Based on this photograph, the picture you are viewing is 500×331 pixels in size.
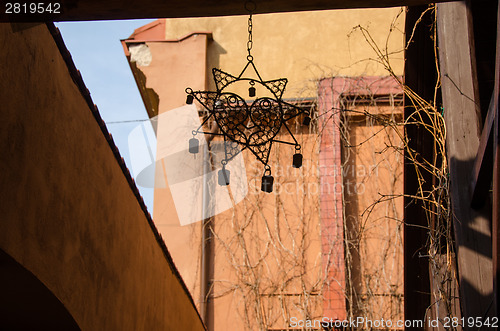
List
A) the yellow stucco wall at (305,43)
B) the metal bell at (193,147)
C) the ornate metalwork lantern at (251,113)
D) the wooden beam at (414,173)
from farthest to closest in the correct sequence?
1. the yellow stucco wall at (305,43)
2. the metal bell at (193,147)
3. the wooden beam at (414,173)
4. the ornate metalwork lantern at (251,113)

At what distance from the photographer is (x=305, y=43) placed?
8.88 m

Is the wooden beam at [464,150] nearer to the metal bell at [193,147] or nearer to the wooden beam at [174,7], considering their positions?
the wooden beam at [174,7]

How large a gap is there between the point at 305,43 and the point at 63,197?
6.48 meters

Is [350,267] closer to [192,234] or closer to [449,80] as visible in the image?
[192,234]

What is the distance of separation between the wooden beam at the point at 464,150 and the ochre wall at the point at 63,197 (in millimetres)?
1869

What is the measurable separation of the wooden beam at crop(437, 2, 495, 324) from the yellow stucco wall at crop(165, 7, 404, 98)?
206 inches

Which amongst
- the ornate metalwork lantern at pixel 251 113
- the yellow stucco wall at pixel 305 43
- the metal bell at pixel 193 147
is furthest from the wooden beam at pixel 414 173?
the yellow stucco wall at pixel 305 43

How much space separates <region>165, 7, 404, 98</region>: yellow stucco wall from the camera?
8672 mm

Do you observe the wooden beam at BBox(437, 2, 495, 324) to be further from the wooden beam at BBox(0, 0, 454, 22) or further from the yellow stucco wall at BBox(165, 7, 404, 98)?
the yellow stucco wall at BBox(165, 7, 404, 98)

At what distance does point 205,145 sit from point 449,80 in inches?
199

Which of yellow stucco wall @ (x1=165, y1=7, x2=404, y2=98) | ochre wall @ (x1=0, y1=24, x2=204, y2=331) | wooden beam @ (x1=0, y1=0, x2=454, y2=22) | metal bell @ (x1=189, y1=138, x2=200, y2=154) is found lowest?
ochre wall @ (x1=0, y1=24, x2=204, y2=331)

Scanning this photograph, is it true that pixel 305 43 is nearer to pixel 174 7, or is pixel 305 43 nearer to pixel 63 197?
pixel 174 7

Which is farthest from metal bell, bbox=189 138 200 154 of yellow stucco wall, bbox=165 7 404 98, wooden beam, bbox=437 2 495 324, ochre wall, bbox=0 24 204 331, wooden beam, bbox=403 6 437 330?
yellow stucco wall, bbox=165 7 404 98

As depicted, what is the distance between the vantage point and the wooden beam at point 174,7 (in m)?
2.66
